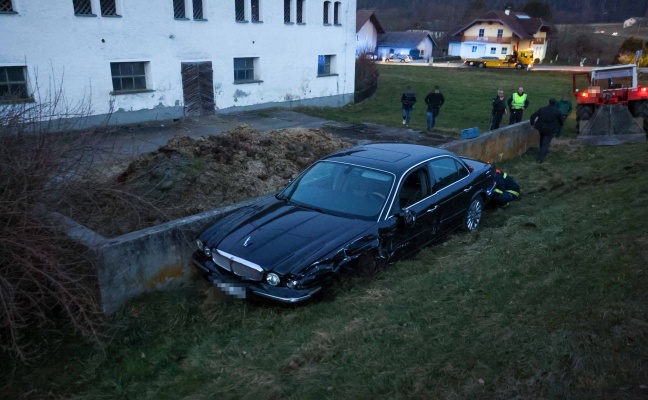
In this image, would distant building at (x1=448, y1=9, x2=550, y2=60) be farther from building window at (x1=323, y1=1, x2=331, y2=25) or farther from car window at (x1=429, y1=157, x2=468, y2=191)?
car window at (x1=429, y1=157, x2=468, y2=191)

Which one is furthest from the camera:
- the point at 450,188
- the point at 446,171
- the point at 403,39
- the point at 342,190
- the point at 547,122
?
the point at 403,39

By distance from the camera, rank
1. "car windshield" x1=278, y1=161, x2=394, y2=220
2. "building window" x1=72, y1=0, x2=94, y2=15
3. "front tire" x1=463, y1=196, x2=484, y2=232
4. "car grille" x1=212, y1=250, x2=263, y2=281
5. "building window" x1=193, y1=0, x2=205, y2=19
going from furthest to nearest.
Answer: "building window" x1=193, y1=0, x2=205, y2=19 < "building window" x1=72, y1=0, x2=94, y2=15 < "front tire" x1=463, y1=196, x2=484, y2=232 < "car windshield" x1=278, y1=161, x2=394, y2=220 < "car grille" x1=212, y1=250, x2=263, y2=281

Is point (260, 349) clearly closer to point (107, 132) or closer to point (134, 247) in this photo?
point (134, 247)

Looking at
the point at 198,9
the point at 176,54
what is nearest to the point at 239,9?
the point at 198,9

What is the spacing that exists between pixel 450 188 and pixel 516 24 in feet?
208

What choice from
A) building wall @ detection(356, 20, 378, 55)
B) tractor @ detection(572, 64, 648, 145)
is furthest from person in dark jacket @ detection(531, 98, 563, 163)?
building wall @ detection(356, 20, 378, 55)

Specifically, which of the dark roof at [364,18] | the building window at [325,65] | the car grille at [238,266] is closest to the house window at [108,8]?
the building window at [325,65]

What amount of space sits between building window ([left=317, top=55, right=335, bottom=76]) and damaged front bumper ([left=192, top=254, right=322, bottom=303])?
19.6m

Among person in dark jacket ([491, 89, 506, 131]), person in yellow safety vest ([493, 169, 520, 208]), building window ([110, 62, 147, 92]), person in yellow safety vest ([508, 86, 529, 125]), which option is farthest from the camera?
building window ([110, 62, 147, 92])

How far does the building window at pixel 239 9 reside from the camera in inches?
778

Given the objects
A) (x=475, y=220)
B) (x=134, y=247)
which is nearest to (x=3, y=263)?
(x=134, y=247)

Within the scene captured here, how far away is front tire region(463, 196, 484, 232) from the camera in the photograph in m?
7.47

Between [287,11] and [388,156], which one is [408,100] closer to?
[287,11]

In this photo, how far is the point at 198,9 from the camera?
18531mm
